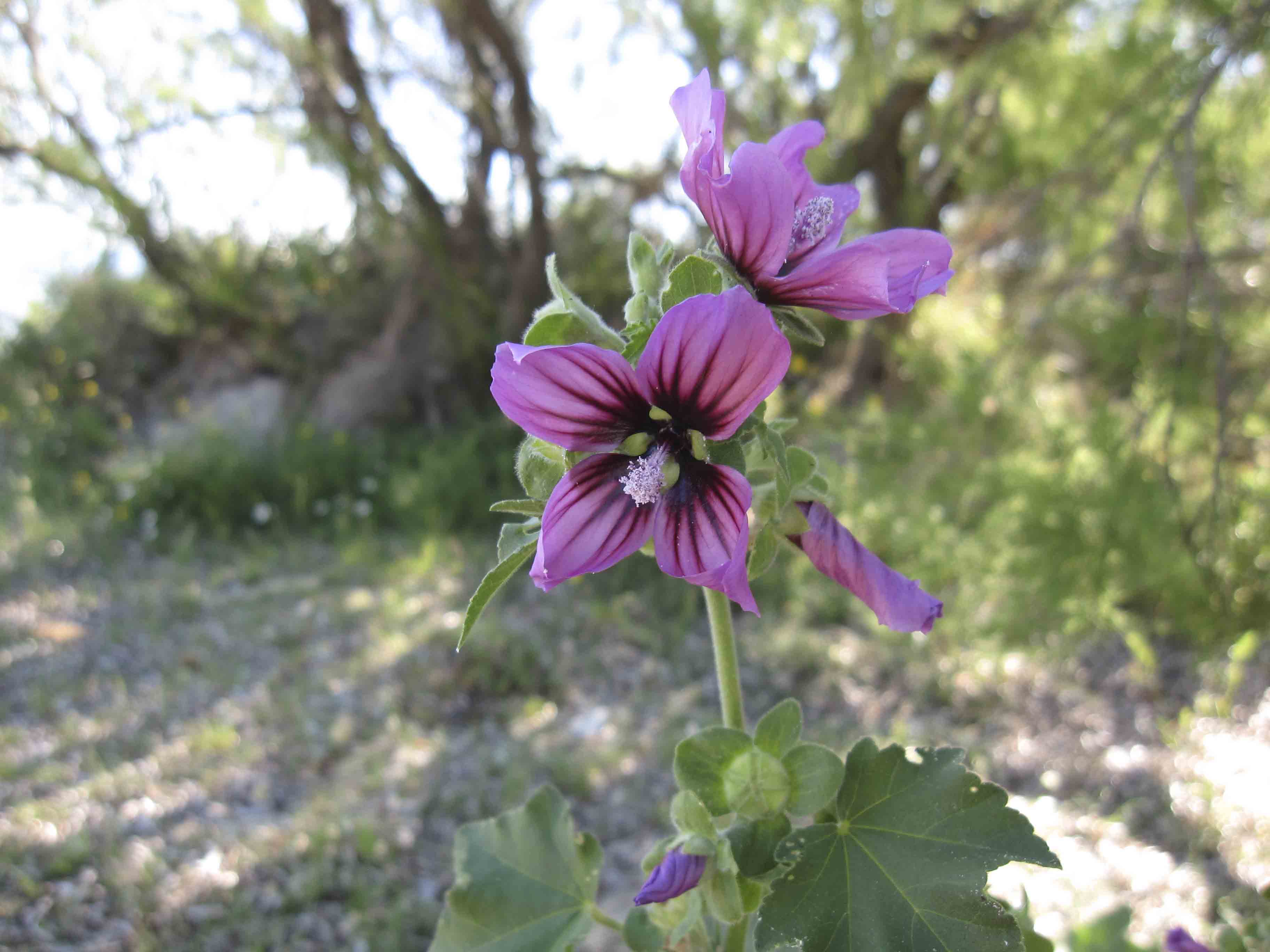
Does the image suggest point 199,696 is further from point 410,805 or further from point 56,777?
point 410,805

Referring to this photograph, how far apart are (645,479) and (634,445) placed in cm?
6

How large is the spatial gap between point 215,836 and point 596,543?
2.78 metres

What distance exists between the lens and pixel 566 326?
0.83m

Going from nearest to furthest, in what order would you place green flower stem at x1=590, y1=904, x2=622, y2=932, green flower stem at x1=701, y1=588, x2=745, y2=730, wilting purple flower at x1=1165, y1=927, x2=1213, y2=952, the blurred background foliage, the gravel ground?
green flower stem at x1=701, y1=588, x2=745, y2=730 → green flower stem at x1=590, y1=904, x2=622, y2=932 → wilting purple flower at x1=1165, y1=927, x2=1213, y2=952 → the gravel ground → the blurred background foliage

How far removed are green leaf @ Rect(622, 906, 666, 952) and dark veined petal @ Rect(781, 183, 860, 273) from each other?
734mm

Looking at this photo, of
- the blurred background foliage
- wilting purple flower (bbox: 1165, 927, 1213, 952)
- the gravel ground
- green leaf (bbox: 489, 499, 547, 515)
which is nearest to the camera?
green leaf (bbox: 489, 499, 547, 515)

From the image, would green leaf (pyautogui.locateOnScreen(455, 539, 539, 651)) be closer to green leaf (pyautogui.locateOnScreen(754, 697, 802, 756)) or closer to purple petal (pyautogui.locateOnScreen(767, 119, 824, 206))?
green leaf (pyautogui.locateOnScreen(754, 697, 802, 756))

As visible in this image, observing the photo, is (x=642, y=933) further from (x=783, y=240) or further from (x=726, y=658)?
(x=783, y=240)

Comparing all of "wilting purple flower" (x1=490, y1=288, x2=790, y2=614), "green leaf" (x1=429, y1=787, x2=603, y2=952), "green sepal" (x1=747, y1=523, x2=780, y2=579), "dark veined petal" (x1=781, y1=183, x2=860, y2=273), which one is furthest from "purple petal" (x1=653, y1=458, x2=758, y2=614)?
"green leaf" (x1=429, y1=787, x2=603, y2=952)

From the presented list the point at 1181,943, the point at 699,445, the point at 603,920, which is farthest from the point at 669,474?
the point at 1181,943

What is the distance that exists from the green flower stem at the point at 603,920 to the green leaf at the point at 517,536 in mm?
493

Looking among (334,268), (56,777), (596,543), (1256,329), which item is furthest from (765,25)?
(334,268)

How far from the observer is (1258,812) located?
2852 millimetres

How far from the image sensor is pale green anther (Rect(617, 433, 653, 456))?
A: 806 mm
